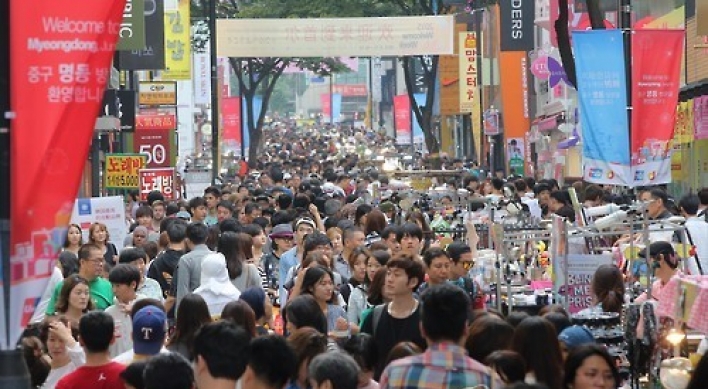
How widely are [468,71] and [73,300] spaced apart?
4024 cm

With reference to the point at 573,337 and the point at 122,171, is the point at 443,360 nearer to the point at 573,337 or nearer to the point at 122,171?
the point at 573,337

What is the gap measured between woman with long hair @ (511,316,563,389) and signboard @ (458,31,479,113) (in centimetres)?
4210

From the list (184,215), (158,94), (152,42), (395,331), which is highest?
(152,42)

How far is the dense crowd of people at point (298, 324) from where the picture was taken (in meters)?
7.66

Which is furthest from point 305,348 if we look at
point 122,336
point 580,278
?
point 580,278

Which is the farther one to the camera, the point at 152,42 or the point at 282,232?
the point at 152,42

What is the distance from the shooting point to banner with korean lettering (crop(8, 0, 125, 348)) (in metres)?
6.01

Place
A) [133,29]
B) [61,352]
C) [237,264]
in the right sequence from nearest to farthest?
[61,352] → [237,264] → [133,29]

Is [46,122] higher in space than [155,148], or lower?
lower

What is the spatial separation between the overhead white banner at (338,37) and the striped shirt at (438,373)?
35080mm

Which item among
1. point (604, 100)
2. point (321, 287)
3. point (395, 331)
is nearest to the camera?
point (395, 331)

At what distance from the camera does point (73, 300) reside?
37.9 ft

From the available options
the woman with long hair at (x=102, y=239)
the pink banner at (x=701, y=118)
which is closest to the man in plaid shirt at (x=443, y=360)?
the woman with long hair at (x=102, y=239)

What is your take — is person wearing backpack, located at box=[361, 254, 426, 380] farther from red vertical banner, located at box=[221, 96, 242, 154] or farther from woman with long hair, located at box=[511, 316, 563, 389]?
red vertical banner, located at box=[221, 96, 242, 154]
